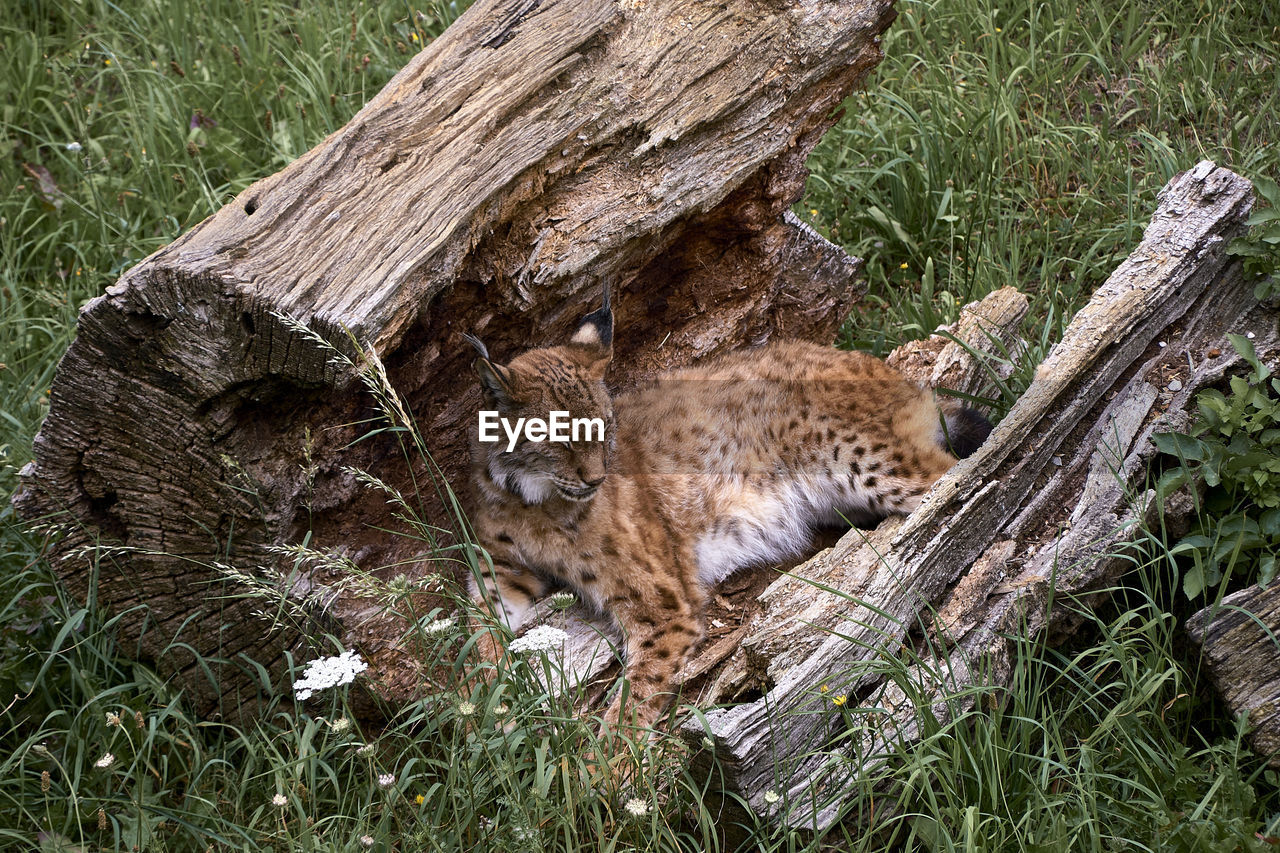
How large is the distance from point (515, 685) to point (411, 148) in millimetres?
1760

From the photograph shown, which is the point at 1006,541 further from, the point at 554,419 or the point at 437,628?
the point at 437,628

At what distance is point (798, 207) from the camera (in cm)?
570

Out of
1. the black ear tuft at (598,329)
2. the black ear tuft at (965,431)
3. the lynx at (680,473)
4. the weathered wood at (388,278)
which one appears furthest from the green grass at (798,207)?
the black ear tuft at (598,329)

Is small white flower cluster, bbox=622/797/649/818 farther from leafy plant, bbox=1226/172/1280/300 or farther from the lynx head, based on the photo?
leafy plant, bbox=1226/172/1280/300

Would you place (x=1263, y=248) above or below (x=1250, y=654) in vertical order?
above

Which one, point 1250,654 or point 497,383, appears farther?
point 497,383

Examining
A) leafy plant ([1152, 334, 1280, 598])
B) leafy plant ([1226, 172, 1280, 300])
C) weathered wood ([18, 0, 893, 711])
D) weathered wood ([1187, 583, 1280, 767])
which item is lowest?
weathered wood ([1187, 583, 1280, 767])

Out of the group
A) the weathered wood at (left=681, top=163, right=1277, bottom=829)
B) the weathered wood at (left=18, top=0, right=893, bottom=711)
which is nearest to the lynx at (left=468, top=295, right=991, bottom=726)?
the weathered wood at (left=18, top=0, right=893, bottom=711)

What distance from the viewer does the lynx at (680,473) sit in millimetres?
3680

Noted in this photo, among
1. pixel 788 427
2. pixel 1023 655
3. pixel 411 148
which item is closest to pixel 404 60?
pixel 411 148

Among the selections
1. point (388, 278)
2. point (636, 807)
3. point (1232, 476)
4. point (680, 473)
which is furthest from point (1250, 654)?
point (388, 278)

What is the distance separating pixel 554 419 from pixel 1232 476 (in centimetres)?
221

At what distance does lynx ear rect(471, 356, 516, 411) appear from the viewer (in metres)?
3.30

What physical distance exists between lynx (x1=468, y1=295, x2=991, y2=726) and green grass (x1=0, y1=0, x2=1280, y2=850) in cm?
67
